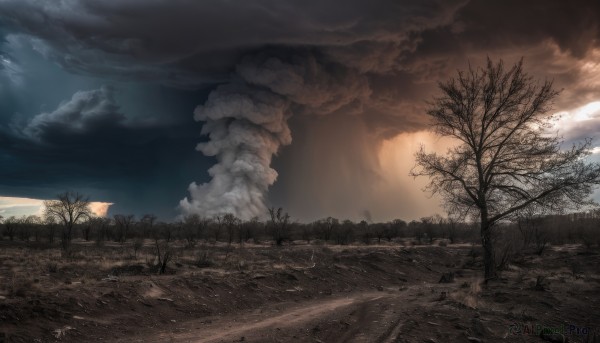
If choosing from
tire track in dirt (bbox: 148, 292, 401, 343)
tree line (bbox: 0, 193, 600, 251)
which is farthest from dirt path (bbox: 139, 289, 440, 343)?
tree line (bbox: 0, 193, 600, 251)

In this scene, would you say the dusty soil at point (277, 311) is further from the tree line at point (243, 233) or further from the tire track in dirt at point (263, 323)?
the tree line at point (243, 233)

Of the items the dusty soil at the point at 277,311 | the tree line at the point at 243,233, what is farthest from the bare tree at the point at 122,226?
the dusty soil at the point at 277,311

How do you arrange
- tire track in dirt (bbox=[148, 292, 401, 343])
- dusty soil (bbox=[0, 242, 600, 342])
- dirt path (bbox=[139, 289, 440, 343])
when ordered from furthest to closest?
1. dusty soil (bbox=[0, 242, 600, 342])
2. tire track in dirt (bbox=[148, 292, 401, 343])
3. dirt path (bbox=[139, 289, 440, 343])

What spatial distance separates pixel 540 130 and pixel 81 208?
7395 centimetres

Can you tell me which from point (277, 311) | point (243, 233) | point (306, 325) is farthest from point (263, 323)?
point (243, 233)

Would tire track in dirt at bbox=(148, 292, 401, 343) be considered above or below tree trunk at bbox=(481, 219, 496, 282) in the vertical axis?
below

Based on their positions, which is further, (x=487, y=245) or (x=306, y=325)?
(x=487, y=245)

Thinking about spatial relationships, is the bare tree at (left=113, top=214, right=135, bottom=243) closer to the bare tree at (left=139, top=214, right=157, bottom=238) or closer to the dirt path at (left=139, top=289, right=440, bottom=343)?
the bare tree at (left=139, top=214, right=157, bottom=238)

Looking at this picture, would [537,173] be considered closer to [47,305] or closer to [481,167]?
[481,167]

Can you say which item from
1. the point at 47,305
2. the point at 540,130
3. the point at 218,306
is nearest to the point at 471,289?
the point at 540,130

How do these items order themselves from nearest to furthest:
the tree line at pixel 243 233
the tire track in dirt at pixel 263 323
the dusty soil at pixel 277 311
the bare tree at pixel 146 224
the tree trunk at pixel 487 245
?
the tire track in dirt at pixel 263 323 < the dusty soil at pixel 277 311 < the tree trunk at pixel 487 245 < the tree line at pixel 243 233 < the bare tree at pixel 146 224

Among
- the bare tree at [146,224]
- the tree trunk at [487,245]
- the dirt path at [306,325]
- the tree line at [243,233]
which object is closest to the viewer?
the dirt path at [306,325]

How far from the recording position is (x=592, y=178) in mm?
16344

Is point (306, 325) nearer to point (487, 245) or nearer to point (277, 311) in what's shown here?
point (277, 311)
